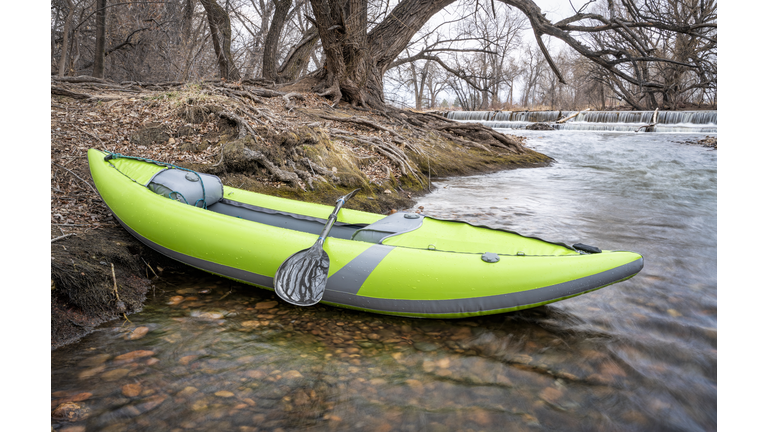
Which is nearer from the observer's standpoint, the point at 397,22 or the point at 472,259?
the point at 472,259

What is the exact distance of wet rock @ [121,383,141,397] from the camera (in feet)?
6.18

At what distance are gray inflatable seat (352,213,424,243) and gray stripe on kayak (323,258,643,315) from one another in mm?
551

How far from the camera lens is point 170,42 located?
487 inches

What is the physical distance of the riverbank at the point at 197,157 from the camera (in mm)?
2621

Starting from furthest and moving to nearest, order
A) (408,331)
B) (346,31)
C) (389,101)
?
(389,101)
(346,31)
(408,331)

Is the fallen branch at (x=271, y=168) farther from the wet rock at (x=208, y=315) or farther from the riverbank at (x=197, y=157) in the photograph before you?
the wet rock at (x=208, y=315)

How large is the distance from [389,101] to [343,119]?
294 centimetres

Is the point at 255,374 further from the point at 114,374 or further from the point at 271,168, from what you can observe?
the point at 271,168

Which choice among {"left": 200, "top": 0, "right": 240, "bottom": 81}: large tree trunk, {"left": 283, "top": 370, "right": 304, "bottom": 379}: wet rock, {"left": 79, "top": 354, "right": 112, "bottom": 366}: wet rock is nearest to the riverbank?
{"left": 79, "top": 354, "right": 112, "bottom": 366}: wet rock

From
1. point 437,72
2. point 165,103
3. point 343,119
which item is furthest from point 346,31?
point 437,72

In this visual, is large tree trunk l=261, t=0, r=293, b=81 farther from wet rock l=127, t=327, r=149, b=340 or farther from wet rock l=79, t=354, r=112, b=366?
wet rock l=79, t=354, r=112, b=366

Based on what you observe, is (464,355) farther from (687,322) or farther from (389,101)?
(389,101)

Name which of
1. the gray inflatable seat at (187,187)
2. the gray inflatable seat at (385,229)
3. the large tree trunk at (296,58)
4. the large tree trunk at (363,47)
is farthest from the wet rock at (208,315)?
the large tree trunk at (296,58)

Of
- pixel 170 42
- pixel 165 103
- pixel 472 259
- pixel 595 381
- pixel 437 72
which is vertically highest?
pixel 437 72
